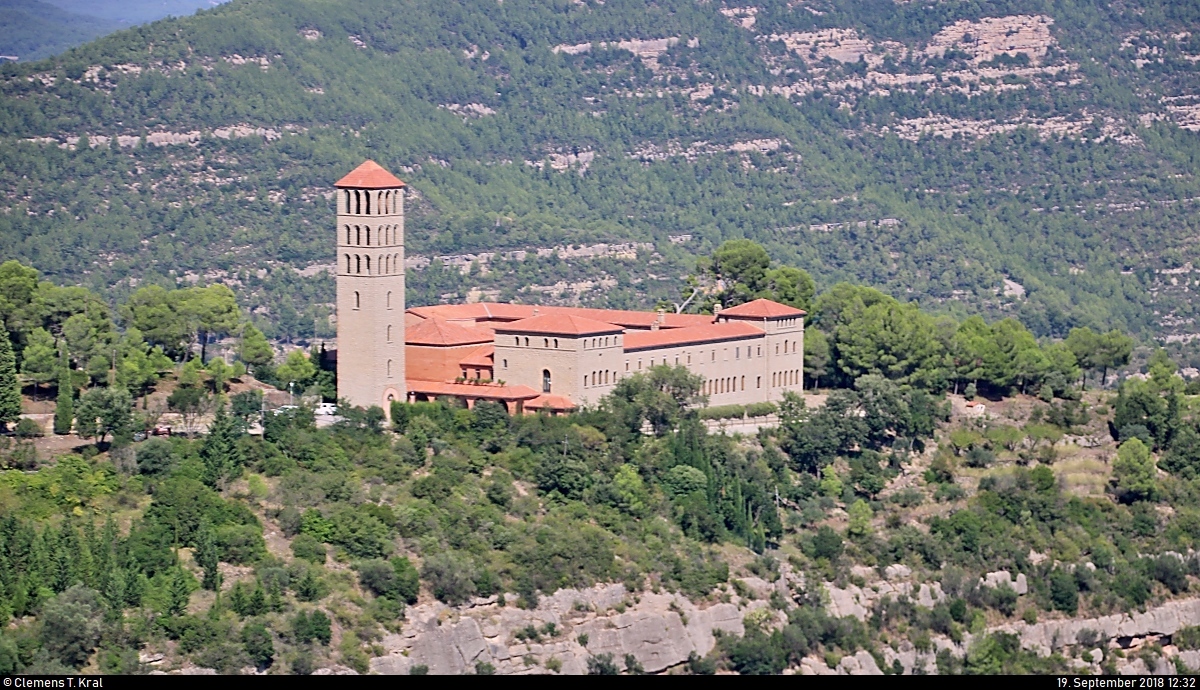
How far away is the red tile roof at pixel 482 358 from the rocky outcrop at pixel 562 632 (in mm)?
12658

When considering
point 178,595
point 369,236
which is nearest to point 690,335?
point 369,236

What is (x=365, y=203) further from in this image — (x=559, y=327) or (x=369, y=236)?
(x=559, y=327)

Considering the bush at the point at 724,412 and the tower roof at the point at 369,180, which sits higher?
the tower roof at the point at 369,180

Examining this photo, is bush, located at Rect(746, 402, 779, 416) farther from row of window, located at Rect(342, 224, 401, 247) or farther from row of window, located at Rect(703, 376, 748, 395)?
row of window, located at Rect(342, 224, 401, 247)

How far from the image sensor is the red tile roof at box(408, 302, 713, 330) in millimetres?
102375

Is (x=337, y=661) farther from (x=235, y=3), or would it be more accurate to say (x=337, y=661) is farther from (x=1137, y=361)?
(x=235, y=3)

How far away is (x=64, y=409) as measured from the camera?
3563 inches

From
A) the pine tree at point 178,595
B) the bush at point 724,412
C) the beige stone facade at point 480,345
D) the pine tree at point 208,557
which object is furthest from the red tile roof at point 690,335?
the pine tree at point 178,595

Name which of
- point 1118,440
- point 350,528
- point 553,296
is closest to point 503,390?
point 350,528

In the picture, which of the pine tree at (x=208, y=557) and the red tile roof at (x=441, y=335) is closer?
the pine tree at (x=208, y=557)

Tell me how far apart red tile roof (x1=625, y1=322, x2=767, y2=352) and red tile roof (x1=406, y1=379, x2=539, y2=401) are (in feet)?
14.7

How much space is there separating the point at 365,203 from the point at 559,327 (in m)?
7.50

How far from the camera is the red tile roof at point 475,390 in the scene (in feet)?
312

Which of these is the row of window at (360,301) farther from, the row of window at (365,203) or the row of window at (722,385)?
the row of window at (722,385)
